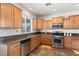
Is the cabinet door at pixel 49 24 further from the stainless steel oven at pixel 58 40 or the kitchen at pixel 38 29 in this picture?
the stainless steel oven at pixel 58 40

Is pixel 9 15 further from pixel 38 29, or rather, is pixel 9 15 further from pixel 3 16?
pixel 38 29

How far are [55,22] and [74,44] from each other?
221 cm

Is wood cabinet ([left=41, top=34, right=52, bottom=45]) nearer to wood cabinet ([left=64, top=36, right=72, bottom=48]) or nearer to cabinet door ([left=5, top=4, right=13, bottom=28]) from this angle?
wood cabinet ([left=64, top=36, right=72, bottom=48])

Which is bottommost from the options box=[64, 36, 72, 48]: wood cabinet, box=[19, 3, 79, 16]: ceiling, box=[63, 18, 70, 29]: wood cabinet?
box=[64, 36, 72, 48]: wood cabinet

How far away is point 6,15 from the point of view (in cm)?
328

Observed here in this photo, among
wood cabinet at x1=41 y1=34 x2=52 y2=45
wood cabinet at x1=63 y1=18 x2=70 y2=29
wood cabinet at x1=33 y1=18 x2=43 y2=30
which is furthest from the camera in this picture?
wood cabinet at x1=33 y1=18 x2=43 y2=30

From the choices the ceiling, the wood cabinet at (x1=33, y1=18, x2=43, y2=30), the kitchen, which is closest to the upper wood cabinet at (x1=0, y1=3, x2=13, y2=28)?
the kitchen

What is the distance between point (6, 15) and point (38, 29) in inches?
228

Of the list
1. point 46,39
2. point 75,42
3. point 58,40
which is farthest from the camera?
point 46,39

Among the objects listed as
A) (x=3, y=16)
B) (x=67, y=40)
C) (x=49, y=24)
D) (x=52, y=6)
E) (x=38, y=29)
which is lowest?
(x=67, y=40)

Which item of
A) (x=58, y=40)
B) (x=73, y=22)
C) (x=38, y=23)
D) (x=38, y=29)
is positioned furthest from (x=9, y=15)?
(x=38, y=29)

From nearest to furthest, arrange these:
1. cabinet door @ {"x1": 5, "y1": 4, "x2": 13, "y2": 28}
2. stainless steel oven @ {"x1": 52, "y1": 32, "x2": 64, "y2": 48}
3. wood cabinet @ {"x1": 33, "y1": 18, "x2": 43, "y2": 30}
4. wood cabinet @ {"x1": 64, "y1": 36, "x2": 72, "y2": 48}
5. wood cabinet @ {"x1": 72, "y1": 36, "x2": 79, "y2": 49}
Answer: cabinet door @ {"x1": 5, "y1": 4, "x2": 13, "y2": 28} < wood cabinet @ {"x1": 72, "y1": 36, "x2": 79, "y2": 49} < wood cabinet @ {"x1": 64, "y1": 36, "x2": 72, "y2": 48} < stainless steel oven @ {"x1": 52, "y1": 32, "x2": 64, "y2": 48} < wood cabinet @ {"x1": 33, "y1": 18, "x2": 43, "y2": 30}

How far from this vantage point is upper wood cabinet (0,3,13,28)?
3.10 m

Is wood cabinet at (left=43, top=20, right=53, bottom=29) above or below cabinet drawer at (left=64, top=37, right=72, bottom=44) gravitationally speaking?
above
